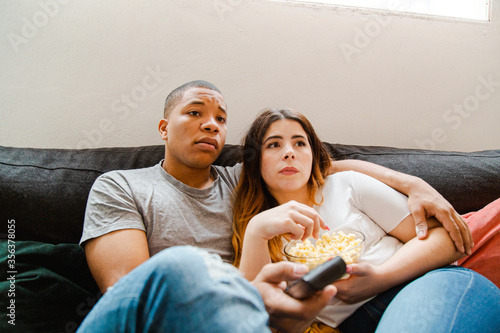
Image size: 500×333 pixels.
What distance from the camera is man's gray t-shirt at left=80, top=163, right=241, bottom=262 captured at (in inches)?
35.6

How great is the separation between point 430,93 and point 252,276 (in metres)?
1.70

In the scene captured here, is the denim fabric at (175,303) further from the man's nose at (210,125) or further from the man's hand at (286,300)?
the man's nose at (210,125)

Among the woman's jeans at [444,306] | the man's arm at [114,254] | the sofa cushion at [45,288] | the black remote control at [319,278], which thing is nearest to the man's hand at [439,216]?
the woman's jeans at [444,306]

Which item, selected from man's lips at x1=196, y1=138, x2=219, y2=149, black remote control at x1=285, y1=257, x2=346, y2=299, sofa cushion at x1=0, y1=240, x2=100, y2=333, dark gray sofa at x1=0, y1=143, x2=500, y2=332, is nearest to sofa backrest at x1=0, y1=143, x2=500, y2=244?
dark gray sofa at x1=0, y1=143, x2=500, y2=332

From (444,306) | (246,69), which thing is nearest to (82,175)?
(246,69)

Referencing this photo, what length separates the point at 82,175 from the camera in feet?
3.66

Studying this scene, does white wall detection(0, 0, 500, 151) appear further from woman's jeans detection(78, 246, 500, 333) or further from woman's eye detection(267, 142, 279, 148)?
woman's jeans detection(78, 246, 500, 333)

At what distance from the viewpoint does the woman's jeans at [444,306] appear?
66 cm

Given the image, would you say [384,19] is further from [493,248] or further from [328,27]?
[493,248]

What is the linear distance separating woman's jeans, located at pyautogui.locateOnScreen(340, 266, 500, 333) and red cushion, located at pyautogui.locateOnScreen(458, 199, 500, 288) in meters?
0.23

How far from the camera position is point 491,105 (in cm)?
188

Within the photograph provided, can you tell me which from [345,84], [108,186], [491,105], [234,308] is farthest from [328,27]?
[234,308]

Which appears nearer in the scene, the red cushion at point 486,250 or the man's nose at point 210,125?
the red cushion at point 486,250

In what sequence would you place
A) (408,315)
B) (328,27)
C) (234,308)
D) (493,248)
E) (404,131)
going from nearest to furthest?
(234,308) → (408,315) → (493,248) → (328,27) → (404,131)
